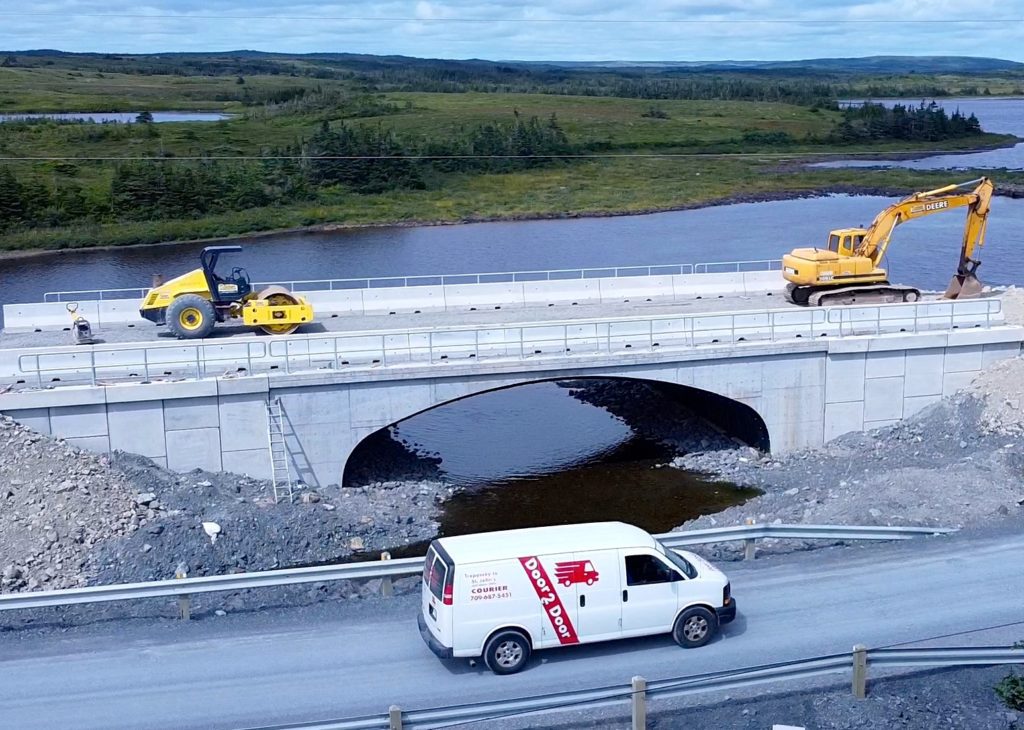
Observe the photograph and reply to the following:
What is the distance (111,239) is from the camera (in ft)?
232

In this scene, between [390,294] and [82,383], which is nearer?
[82,383]

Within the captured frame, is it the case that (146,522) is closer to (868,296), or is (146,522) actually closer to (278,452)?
(278,452)

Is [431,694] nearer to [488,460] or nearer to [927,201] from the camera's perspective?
[488,460]

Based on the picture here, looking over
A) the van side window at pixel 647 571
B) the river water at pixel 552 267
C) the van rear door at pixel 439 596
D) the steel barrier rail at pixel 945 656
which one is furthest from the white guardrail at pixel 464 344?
the steel barrier rail at pixel 945 656

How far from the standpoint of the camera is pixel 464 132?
108938 millimetres

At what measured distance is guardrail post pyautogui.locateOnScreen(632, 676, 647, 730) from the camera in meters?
12.9

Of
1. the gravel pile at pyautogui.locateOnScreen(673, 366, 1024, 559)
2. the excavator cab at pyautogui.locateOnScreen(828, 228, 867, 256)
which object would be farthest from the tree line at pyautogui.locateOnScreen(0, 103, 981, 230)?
the gravel pile at pyautogui.locateOnScreen(673, 366, 1024, 559)

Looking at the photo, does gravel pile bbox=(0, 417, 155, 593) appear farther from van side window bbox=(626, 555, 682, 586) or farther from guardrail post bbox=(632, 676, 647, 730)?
guardrail post bbox=(632, 676, 647, 730)

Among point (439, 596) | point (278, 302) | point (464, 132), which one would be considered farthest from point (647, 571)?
point (464, 132)

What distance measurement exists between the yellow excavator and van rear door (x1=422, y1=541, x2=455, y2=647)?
74.1 feet

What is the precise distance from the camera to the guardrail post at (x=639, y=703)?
12.9 metres

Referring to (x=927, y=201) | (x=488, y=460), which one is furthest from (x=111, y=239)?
(x=927, y=201)

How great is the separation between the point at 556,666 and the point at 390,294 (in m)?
21.6

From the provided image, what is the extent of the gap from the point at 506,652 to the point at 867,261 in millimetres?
24468
